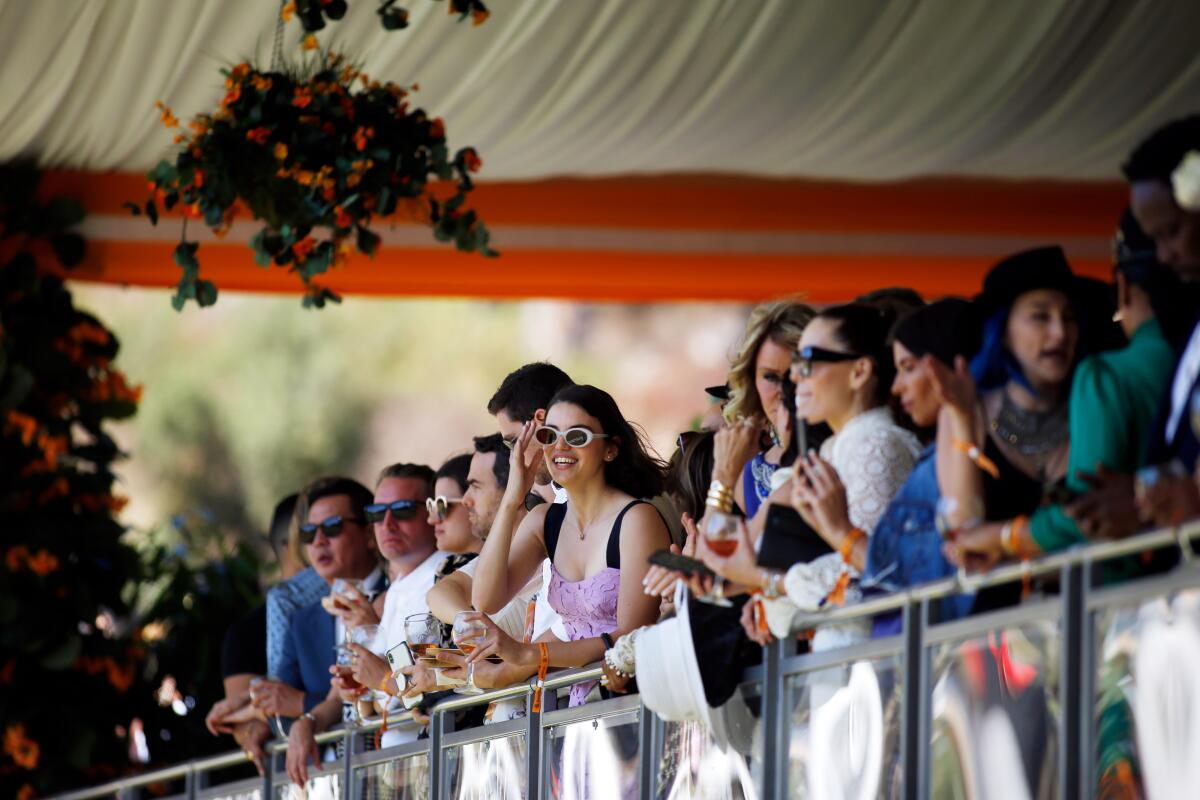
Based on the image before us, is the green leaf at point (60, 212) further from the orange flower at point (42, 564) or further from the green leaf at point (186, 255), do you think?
the green leaf at point (186, 255)

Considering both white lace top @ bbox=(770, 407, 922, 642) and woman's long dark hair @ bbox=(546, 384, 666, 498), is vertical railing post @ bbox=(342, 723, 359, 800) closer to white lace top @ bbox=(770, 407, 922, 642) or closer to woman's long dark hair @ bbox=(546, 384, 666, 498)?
woman's long dark hair @ bbox=(546, 384, 666, 498)

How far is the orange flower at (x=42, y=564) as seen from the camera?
7.25m

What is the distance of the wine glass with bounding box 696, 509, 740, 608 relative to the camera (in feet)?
10.8

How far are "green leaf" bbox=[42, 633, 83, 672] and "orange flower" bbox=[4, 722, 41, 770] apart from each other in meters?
0.24

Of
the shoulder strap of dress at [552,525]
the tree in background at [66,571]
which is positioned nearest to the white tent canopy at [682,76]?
the tree in background at [66,571]

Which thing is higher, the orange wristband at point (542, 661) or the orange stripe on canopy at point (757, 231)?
the orange stripe on canopy at point (757, 231)

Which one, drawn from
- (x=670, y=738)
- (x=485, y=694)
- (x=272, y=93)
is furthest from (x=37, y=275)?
(x=670, y=738)

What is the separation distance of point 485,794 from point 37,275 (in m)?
3.58

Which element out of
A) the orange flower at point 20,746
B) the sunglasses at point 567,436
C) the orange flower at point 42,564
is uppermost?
the orange flower at point 42,564

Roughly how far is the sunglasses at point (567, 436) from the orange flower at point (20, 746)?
3640mm

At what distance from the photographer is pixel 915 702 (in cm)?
297

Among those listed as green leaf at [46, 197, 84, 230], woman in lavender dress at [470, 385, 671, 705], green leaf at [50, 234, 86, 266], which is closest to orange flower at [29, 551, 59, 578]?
green leaf at [50, 234, 86, 266]

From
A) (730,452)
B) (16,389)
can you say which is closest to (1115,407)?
(730,452)

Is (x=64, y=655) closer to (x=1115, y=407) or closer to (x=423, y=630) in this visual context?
(x=423, y=630)
